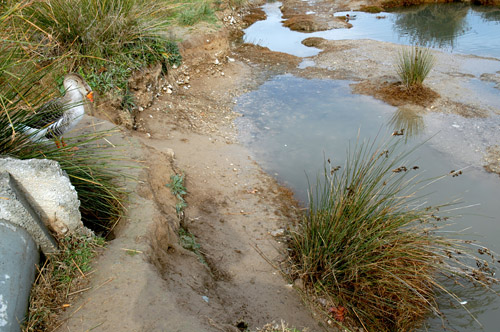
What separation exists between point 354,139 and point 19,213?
15.0 feet

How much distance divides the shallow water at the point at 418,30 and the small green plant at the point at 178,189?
6874 millimetres

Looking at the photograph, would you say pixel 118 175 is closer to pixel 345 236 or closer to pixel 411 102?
pixel 345 236

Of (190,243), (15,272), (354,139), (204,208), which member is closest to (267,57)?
(354,139)

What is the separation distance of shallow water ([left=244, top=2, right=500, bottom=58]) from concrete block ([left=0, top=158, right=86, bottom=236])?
8.44 meters

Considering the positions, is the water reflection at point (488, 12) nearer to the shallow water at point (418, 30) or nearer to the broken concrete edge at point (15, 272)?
the shallow water at point (418, 30)

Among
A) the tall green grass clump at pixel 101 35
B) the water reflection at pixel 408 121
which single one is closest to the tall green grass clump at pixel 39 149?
the tall green grass clump at pixel 101 35

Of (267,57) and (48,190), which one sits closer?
(48,190)

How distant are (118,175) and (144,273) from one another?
3.27 feet

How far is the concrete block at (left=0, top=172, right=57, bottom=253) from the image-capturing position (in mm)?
1911

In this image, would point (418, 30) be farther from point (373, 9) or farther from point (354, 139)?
point (354, 139)

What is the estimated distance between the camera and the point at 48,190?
2.15 metres

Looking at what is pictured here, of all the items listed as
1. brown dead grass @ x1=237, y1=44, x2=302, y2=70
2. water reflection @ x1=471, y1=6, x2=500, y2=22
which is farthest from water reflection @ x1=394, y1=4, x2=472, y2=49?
brown dead grass @ x1=237, y1=44, x2=302, y2=70

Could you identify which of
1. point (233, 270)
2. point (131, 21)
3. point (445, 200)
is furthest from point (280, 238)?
point (131, 21)

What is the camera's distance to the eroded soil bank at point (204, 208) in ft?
6.90
